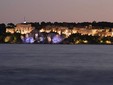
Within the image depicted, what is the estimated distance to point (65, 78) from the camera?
38.2 m

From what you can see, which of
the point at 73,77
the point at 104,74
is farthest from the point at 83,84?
the point at 104,74

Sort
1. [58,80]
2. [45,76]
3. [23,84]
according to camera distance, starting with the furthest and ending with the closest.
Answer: [45,76], [58,80], [23,84]

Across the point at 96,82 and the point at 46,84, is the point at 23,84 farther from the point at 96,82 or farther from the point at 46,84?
the point at 96,82

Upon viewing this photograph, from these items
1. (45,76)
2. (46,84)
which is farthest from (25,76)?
(46,84)

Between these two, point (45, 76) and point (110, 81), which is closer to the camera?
point (110, 81)

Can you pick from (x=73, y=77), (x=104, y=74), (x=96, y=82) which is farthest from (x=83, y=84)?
(x=104, y=74)

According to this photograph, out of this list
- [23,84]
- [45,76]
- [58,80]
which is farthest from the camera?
[45,76]

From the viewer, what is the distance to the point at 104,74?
41500 mm

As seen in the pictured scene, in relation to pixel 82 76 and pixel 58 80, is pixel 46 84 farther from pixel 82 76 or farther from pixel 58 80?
pixel 82 76

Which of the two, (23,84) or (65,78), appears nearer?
(23,84)

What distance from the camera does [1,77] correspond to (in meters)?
37.6

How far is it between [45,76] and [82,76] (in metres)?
2.47

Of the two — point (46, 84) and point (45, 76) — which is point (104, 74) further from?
point (46, 84)

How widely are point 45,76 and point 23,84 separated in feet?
18.6
